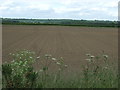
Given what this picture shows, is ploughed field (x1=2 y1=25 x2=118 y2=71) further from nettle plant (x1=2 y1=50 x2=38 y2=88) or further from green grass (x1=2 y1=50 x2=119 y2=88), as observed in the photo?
nettle plant (x1=2 y1=50 x2=38 y2=88)

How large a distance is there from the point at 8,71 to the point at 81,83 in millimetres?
1413

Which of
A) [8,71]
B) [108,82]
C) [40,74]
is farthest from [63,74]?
[8,71]

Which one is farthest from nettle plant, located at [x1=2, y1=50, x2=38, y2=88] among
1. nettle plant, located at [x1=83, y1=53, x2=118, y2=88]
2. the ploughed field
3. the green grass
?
the ploughed field

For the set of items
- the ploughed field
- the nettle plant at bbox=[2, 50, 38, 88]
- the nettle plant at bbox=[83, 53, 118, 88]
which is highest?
the nettle plant at bbox=[2, 50, 38, 88]

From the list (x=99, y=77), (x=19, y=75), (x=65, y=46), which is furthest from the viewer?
(x=65, y=46)

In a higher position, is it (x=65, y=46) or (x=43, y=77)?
(x=43, y=77)

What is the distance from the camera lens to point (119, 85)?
22.9ft

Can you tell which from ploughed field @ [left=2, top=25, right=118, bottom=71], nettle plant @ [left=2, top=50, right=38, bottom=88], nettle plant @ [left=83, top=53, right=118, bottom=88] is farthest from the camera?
ploughed field @ [left=2, top=25, right=118, bottom=71]

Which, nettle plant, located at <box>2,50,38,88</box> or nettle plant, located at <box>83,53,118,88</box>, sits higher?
nettle plant, located at <box>2,50,38,88</box>

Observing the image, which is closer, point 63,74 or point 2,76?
point 2,76

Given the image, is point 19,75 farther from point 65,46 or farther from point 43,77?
point 65,46

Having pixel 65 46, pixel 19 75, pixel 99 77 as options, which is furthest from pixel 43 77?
pixel 65 46

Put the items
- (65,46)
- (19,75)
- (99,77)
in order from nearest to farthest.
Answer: (19,75) < (99,77) < (65,46)

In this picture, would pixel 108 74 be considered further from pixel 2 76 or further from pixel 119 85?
pixel 2 76
